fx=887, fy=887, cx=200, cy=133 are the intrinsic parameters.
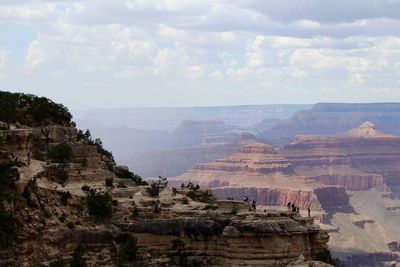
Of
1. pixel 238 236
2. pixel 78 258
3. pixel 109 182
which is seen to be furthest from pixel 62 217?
pixel 238 236

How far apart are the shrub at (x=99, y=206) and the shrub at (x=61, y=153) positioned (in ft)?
21.5

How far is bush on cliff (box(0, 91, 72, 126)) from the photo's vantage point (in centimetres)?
5900

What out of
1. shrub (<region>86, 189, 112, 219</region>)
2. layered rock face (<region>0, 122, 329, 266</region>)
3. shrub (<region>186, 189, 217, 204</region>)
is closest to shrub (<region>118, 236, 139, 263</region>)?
layered rock face (<region>0, 122, 329, 266</region>)

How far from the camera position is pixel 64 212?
47750 mm

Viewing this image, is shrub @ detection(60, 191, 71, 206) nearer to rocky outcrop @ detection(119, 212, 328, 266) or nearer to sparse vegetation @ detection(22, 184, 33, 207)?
sparse vegetation @ detection(22, 184, 33, 207)

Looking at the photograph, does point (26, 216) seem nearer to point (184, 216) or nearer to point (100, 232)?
point (100, 232)

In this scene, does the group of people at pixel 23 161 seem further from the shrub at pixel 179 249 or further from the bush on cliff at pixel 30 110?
the shrub at pixel 179 249

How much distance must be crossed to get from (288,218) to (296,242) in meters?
1.67

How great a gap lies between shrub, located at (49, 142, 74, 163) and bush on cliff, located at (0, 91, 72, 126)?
3.91m

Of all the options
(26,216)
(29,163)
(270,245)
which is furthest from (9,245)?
(270,245)

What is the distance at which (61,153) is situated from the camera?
55438mm

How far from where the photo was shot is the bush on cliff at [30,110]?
194ft

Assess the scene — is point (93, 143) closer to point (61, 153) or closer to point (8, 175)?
point (61, 153)

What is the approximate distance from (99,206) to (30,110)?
52.2 ft
